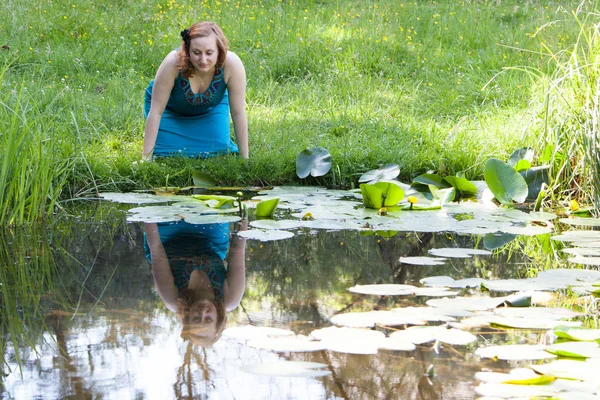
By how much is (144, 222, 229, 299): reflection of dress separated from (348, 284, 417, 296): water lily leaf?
0.41 meters

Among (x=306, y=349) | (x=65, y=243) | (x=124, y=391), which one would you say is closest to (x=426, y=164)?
(x=65, y=243)

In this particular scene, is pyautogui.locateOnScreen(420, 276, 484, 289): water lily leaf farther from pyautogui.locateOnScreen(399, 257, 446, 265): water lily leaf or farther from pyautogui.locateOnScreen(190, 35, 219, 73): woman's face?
pyautogui.locateOnScreen(190, 35, 219, 73): woman's face

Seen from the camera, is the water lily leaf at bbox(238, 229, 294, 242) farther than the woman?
No

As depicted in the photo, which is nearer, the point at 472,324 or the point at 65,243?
the point at 472,324


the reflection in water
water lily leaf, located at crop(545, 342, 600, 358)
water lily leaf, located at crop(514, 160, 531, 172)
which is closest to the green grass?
water lily leaf, located at crop(514, 160, 531, 172)

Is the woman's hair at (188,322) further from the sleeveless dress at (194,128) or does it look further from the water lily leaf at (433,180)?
the sleeveless dress at (194,128)

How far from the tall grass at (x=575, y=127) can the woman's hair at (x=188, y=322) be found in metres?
2.06

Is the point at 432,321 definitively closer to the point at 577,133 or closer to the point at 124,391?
the point at 124,391

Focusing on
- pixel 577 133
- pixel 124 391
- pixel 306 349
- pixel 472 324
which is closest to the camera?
pixel 124 391

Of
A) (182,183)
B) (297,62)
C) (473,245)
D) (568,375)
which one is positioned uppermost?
(297,62)

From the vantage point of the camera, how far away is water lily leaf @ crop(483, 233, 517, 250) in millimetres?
2941

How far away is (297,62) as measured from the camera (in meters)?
6.50

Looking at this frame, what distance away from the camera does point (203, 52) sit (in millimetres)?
4105

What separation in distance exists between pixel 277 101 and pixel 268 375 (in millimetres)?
4317
